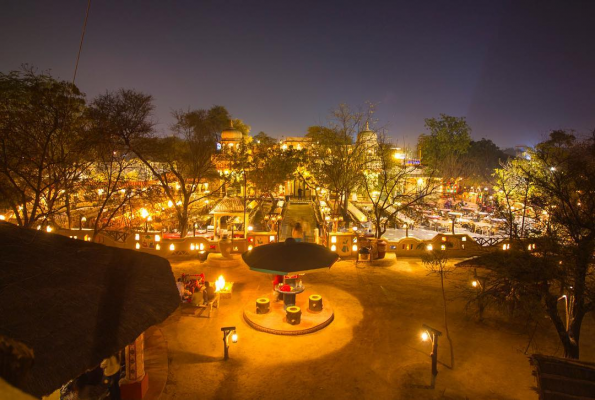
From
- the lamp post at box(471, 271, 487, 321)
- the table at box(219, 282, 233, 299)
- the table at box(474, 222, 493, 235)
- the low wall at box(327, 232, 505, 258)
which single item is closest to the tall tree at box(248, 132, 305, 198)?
the low wall at box(327, 232, 505, 258)

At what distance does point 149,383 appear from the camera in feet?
23.6

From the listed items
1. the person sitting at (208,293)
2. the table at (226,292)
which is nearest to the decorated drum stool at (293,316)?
the person sitting at (208,293)

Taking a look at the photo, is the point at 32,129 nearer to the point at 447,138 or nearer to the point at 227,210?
the point at 227,210

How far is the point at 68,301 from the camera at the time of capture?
11.8ft

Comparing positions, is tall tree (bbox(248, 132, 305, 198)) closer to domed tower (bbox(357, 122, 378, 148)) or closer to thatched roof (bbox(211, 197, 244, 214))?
thatched roof (bbox(211, 197, 244, 214))

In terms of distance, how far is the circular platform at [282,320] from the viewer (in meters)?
9.64

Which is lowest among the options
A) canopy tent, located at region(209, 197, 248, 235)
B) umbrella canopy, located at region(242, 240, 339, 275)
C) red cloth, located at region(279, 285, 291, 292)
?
red cloth, located at region(279, 285, 291, 292)

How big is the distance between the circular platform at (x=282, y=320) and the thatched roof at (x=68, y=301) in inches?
201

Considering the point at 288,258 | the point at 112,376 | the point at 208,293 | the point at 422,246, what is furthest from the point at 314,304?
the point at 422,246

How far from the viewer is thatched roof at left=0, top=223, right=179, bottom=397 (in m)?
2.97

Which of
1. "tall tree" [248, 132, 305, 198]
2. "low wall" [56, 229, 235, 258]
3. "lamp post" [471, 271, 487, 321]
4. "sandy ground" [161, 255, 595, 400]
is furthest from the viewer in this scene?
"tall tree" [248, 132, 305, 198]

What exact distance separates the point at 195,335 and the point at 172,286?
4.86m

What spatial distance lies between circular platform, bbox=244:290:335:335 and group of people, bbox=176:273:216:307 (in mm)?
1392

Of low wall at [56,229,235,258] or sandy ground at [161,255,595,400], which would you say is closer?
sandy ground at [161,255,595,400]
